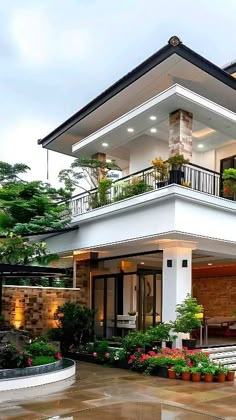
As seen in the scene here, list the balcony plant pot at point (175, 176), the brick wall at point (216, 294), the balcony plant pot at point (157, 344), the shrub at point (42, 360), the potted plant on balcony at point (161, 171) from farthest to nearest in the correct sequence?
the brick wall at point (216, 294) → the potted plant on balcony at point (161, 171) → the balcony plant pot at point (157, 344) → the balcony plant pot at point (175, 176) → the shrub at point (42, 360)

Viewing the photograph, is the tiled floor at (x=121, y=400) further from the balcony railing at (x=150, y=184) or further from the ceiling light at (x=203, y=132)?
the ceiling light at (x=203, y=132)

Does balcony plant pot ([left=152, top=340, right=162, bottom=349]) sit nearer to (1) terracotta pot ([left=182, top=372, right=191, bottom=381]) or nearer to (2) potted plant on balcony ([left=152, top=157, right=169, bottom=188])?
(1) terracotta pot ([left=182, top=372, right=191, bottom=381])

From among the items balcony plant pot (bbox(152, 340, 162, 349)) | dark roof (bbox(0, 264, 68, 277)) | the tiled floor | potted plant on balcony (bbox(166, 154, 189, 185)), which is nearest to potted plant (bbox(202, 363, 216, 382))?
the tiled floor

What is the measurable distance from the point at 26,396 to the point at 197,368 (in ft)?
13.4

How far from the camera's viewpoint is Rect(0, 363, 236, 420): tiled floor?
24.5 feet

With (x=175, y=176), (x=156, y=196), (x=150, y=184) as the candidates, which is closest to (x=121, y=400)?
(x=156, y=196)

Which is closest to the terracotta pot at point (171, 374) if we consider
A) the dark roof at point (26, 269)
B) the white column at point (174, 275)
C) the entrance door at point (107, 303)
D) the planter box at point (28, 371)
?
the white column at point (174, 275)

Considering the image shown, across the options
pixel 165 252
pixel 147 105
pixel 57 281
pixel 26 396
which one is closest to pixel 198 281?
pixel 57 281

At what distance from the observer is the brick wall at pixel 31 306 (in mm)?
14539

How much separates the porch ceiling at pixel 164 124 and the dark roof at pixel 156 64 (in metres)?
0.94

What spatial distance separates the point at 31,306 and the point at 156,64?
318 inches

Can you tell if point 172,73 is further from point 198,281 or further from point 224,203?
point 198,281

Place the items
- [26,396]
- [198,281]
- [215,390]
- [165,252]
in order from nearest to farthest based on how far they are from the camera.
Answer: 1. [26,396]
2. [215,390]
3. [165,252]
4. [198,281]

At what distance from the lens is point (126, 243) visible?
13.7 m
